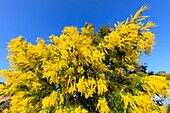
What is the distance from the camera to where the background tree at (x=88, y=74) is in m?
12.8

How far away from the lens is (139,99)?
13.0 metres

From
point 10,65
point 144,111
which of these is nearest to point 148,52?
point 144,111

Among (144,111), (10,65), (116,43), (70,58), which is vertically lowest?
(144,111)

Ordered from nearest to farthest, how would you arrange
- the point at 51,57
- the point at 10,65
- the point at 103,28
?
the point at 51,57 → the point at 103,28 → the point at 10,65

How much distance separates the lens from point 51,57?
550 inches

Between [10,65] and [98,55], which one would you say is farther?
[10,65]

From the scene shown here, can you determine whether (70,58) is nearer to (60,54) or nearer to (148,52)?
(60,54)

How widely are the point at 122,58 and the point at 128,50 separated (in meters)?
0.53

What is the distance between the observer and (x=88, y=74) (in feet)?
43.3

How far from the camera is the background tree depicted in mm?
12797

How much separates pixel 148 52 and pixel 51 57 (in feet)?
17.2

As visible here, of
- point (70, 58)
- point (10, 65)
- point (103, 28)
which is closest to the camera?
point (70, 58)

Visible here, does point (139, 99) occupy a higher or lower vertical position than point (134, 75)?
lower

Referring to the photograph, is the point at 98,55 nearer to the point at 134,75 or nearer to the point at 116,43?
the point at 116,43
